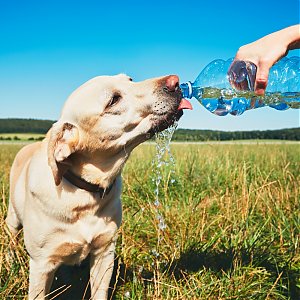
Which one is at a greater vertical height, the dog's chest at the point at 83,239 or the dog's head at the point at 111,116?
the dog's head at the point at 111,116

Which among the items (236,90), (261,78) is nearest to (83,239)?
(236,90)

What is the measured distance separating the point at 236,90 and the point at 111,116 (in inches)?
34.7

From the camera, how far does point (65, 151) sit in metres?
2.73

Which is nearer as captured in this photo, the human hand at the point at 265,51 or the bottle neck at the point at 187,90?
the human hand at the point at 265,51

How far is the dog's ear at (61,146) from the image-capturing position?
2.69 meters

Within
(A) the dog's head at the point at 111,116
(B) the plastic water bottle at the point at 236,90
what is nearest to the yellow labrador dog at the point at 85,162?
(A) the dog's head at the point at 111,116

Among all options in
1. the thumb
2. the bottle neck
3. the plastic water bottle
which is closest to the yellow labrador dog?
the bottle neck

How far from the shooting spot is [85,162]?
9.59 ft

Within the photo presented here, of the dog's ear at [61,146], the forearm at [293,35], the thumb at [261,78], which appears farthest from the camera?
the dog's ear at [61,146]

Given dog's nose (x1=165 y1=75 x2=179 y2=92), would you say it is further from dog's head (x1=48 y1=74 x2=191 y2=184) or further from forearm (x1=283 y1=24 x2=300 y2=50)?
forearm (x1=283 y1=24 x2=300 y2=50)

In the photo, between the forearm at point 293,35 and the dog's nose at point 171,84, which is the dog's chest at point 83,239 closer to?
the dog's nose at point 171,84

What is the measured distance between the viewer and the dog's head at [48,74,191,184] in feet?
9.17

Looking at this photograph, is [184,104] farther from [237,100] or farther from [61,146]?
[61,146]

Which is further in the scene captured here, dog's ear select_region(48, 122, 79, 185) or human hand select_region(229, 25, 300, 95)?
dog's ear select_region(48, 122, 79, 185)
